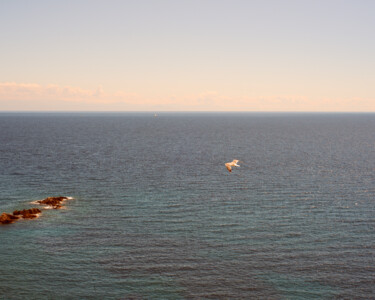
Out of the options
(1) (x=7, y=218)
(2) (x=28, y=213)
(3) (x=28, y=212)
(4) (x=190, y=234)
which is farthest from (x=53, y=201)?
(4) (x=190, y=234)

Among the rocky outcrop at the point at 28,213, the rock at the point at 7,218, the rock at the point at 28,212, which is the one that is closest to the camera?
the rock at the point at 7,218

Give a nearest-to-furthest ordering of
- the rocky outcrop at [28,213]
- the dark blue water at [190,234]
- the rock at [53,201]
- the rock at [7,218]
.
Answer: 1. the dark blue water at [190,234]
2. the rock at [7,218]
3. the rocky outcrop at [28,213]
4. the rock at [53,201]

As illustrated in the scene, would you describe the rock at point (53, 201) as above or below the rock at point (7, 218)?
above

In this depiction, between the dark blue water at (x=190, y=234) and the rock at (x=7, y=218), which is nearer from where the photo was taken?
the dark blue water at (x=190, y=234)

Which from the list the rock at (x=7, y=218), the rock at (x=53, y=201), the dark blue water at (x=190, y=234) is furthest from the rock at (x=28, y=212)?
the rock at (x=53, y=201)

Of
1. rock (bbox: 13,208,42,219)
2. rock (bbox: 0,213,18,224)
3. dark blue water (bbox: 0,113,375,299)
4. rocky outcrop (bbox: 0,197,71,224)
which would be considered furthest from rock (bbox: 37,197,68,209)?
rock (bbox: 0,213,18,224)

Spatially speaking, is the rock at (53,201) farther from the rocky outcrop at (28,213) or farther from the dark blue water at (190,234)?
the dark blue water at (190,234)

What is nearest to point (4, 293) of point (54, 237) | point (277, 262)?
point (54, 237)

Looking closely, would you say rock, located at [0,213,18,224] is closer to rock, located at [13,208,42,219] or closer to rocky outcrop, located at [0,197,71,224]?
rocky outcrop, located at [0,197,71,224]
